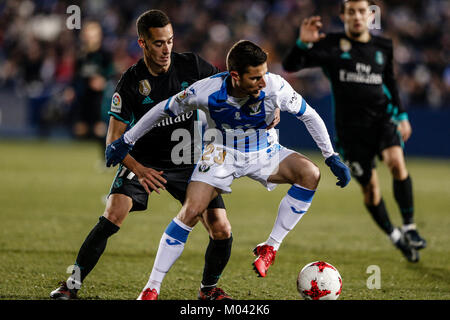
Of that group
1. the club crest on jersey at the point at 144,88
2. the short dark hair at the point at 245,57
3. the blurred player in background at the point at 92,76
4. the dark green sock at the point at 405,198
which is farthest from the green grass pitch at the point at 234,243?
the short dark hair at the point at 245,57

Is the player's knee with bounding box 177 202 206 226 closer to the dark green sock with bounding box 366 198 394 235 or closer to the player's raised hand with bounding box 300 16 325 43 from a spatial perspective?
the player's raised hand with bounding box 300 16 325 43

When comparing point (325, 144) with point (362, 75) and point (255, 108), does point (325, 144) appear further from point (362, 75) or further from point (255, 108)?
point (362, 75)

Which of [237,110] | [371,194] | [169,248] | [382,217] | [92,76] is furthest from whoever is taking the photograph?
[92,76]

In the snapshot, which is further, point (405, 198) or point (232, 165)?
point (405, 198)

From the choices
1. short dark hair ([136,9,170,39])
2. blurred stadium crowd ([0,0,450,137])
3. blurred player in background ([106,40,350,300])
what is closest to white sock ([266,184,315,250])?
blurred player in background ([106,40,350,300])

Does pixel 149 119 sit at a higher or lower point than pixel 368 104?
lower

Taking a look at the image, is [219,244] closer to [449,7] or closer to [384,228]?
[384,228]

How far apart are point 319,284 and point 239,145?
110cm

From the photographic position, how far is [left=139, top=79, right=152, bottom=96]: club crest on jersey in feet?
16.0

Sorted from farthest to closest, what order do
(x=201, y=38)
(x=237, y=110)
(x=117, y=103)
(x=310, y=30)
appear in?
(x=201, y=38) → (x=310, y=30) → (x=117, y=103) → (x=237, y=110)

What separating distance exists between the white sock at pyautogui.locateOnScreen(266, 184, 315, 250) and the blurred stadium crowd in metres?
10.7

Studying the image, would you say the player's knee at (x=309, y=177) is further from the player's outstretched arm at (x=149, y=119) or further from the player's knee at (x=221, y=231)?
the player's outstretched arm at (x=149, y=119)

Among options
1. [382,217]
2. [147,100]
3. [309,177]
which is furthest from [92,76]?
[309,177]

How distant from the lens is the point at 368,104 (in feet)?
22.6
